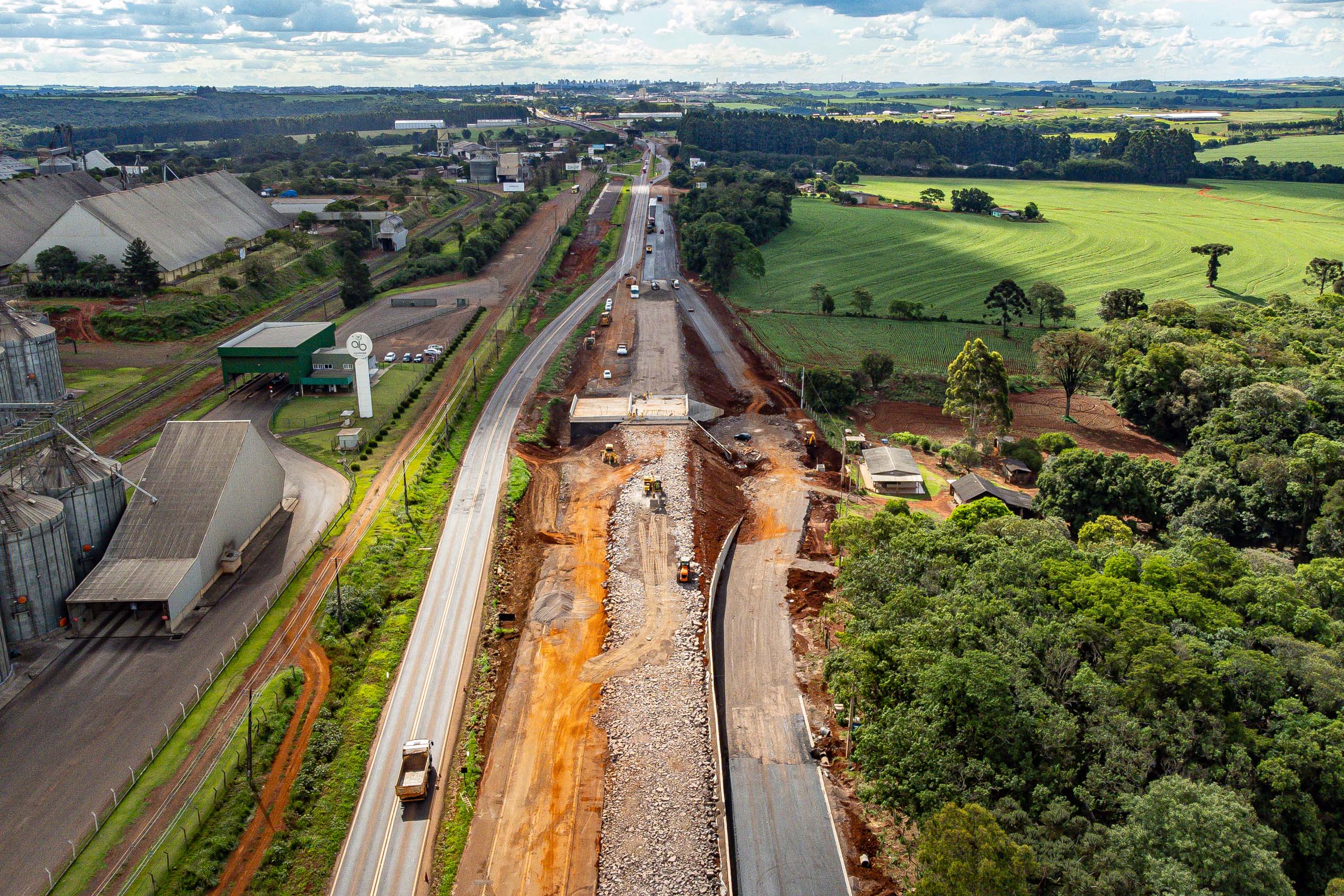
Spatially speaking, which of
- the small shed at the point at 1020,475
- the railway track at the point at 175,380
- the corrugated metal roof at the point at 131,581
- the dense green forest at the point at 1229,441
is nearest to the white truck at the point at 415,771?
the corrugated metal roof at the point at 131,581

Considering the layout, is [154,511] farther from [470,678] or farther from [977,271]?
[977,271]

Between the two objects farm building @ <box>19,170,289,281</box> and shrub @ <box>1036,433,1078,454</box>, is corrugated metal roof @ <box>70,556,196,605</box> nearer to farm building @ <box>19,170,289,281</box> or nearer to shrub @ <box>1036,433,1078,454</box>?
shrub @ <box>1036,433,1078,454</box>

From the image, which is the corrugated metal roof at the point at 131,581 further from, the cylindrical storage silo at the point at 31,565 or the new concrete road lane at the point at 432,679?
the new concrete road lane at the point at 432,679

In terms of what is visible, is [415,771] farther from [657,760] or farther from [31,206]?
[31,206]

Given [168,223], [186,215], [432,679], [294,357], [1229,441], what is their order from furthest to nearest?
[186,215] < [168,223] < [294,357] < [1229,441] < [432,679]

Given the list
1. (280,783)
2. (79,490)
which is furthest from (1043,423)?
(79,490)

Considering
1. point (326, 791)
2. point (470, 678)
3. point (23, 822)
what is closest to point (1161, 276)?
point (470, 678)

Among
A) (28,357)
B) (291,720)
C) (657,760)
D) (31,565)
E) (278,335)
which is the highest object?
(28,357)
